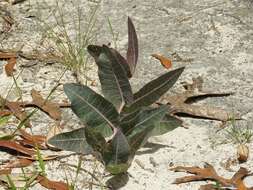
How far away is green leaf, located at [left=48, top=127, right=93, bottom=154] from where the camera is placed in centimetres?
221

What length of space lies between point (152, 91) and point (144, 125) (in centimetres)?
13

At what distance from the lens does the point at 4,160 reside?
2.34m

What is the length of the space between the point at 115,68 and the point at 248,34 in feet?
3.12

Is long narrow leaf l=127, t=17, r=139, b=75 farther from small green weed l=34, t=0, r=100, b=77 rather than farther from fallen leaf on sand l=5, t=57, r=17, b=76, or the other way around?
fallen leaf on sand l=5, t=57, r=17, b=76

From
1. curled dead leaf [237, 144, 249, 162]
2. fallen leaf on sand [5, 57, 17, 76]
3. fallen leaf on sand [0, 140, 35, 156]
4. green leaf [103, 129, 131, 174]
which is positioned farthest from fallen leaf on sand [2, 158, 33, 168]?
curled dead leaf [237, 144, 249, 162]

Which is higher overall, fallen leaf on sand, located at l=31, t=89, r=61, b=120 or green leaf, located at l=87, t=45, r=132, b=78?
green leaf, located at l=87, t=45, r=132, b=78

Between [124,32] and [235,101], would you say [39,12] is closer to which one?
[124,32]

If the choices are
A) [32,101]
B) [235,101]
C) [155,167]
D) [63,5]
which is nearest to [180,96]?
[235,101]

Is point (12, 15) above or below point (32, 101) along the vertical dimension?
above

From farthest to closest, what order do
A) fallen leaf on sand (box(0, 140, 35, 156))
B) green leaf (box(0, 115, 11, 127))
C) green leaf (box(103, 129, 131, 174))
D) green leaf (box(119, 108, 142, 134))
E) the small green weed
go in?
the small green weed → green leaf (box(0, 115, 11, 127)) → fallen leaf on sand (box(0, 140, 35, 156)) → green leaf (box(119, 108, 142, 134)) → green leaf (box(103, 129, 131, 174))

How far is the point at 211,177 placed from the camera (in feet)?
7.32

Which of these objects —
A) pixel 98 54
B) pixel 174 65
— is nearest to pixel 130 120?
pixel 98 54

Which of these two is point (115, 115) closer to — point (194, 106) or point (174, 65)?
point (194, 106)

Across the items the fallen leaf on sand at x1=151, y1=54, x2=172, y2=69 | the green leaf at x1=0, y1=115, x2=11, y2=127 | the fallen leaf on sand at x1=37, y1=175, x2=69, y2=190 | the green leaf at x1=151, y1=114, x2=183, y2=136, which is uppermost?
the fallen leaf on sand at x1=151, y1=54, x2=172, y2=69
